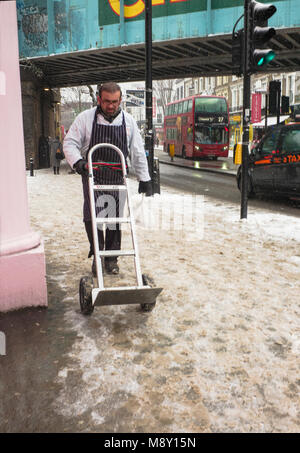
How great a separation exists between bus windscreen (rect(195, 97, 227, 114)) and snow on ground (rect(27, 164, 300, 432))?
2165cm

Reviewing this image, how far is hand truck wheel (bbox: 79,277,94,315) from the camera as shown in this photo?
3.52m

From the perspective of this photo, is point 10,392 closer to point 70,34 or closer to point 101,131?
point 101,131

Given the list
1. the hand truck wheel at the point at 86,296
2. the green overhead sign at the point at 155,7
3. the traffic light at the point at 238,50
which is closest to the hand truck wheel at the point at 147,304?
the hand truck wheel at the point at 86,296

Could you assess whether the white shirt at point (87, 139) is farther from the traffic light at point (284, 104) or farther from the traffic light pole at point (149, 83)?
the traffic light at point (284, 104)

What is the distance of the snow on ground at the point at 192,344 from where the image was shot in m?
2.34

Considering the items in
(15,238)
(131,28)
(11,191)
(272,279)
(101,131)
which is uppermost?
(131,28)

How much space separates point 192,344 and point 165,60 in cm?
1923

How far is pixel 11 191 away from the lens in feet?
11.7

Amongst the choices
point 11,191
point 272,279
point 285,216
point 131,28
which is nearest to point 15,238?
point 11,191

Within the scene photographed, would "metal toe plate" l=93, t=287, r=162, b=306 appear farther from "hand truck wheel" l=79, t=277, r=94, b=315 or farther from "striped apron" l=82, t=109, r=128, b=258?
"striped apron" l=82, t=109, r=128, b=258

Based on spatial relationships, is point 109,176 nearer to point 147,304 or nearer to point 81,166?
point 81,166

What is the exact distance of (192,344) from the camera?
317 centimetres

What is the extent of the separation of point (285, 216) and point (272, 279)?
4.28 meters

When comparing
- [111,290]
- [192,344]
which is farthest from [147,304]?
[192,344]
